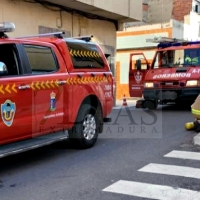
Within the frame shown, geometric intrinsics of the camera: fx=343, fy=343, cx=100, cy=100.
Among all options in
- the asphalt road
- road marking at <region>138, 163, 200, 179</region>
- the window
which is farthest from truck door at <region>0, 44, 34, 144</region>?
road marking at <region>138, 163, 200, 179</region>

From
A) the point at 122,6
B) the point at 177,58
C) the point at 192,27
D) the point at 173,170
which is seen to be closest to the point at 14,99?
the point at 173,170

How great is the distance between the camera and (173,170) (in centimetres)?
521

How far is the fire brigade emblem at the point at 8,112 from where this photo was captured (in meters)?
4.82

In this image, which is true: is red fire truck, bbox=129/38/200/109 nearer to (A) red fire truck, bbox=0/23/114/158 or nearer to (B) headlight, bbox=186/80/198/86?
(B) headlight, bbox=186/80/198/86

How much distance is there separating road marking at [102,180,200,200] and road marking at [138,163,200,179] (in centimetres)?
60

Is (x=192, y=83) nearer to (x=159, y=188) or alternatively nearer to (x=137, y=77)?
(x=137, y=77)

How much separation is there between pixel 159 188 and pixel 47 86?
2.41 metres

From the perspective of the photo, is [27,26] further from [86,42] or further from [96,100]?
[96,100]

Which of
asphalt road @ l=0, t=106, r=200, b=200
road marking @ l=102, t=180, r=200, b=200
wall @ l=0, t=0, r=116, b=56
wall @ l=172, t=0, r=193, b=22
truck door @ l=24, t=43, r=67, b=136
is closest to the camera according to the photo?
road marking @ l=102, t=180, r=200, b=200

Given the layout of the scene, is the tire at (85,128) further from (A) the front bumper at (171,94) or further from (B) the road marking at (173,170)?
(A) the front bumper at (171,94)

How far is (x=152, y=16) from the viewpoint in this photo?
89.4 ft

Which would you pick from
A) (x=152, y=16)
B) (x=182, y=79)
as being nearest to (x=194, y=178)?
(x=182, y=79)

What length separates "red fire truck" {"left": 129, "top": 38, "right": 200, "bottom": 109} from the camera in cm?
1170

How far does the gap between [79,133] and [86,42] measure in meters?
1.96
